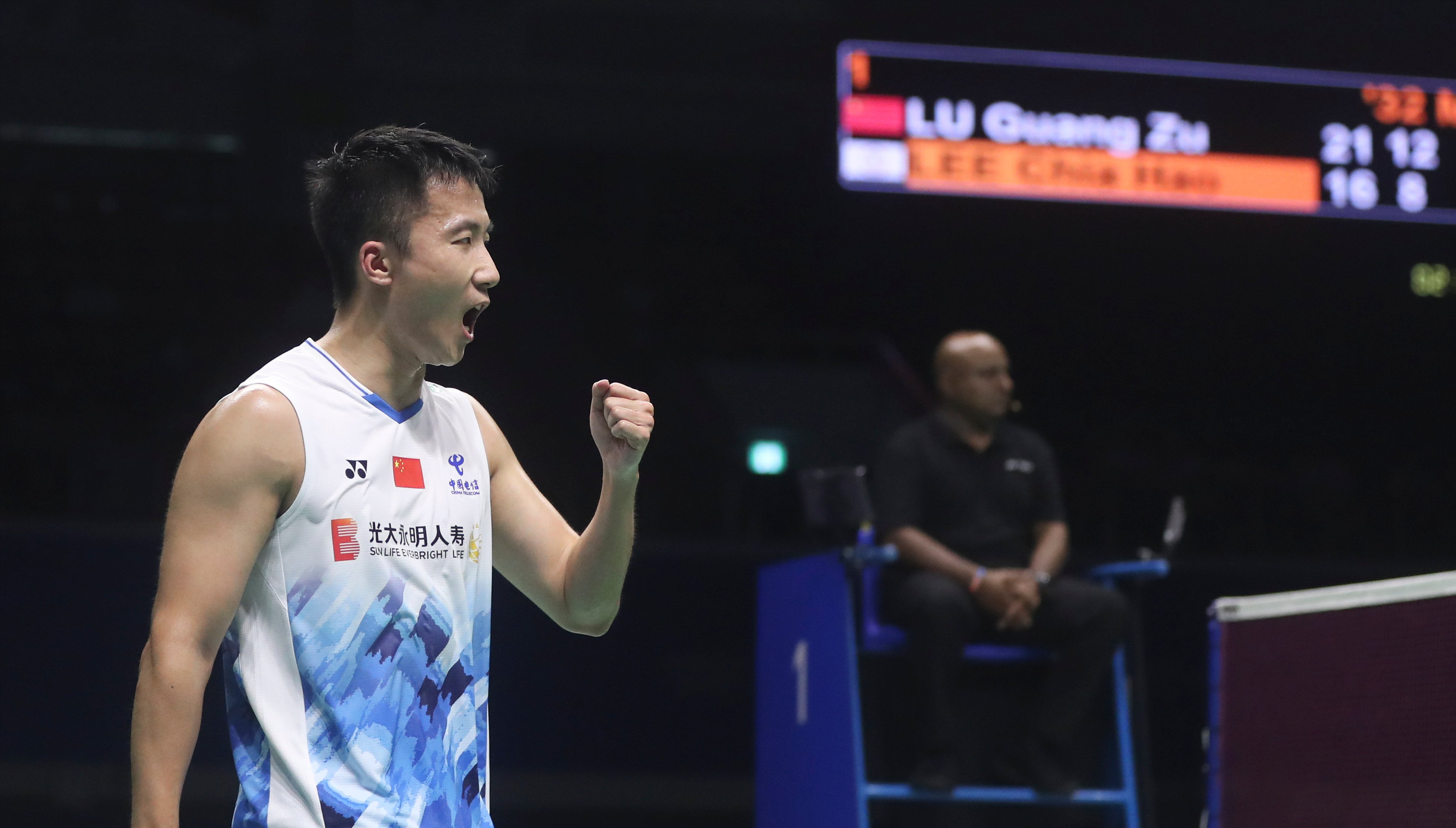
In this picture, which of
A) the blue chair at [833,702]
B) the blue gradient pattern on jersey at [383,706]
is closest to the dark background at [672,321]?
the blue chair at [833,702]

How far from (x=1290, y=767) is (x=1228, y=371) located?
6.37 metres

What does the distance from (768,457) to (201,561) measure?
5.77 meters

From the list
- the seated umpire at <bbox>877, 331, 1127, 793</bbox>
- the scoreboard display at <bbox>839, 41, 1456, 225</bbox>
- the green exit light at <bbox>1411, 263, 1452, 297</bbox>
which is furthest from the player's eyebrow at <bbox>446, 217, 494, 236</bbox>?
the green exit light at <bbox>1411, 263, 1452, 297</bbox>

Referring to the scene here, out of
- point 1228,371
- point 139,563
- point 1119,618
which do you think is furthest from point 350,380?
point 1228,371

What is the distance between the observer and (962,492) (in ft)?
14.0

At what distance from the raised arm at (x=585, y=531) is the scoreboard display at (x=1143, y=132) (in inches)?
131

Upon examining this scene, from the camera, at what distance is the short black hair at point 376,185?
1.73 metres

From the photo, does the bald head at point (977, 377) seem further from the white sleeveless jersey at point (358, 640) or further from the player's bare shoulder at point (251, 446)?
the player's bare shoulder at point (251, 446)

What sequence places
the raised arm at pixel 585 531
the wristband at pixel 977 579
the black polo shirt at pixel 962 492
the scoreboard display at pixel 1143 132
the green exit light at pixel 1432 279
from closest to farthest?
the raised arm at pixel 585 531 < the wristband at pixel 977 579 < the black polo shirt at pixel 962 492 < the scoreboard display at pixel 1143 132 < the green exit light at pixel 1432 279

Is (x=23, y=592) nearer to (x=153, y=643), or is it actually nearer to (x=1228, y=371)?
(x=153, y=643)

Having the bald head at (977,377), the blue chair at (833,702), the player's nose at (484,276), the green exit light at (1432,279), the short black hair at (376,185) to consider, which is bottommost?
the blue chair at (833,702)

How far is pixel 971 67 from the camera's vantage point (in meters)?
5.19

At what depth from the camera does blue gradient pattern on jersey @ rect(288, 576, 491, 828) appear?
5.23 feet

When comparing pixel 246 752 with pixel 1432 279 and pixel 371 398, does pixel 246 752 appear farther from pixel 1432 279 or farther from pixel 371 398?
pixel 1432 279
